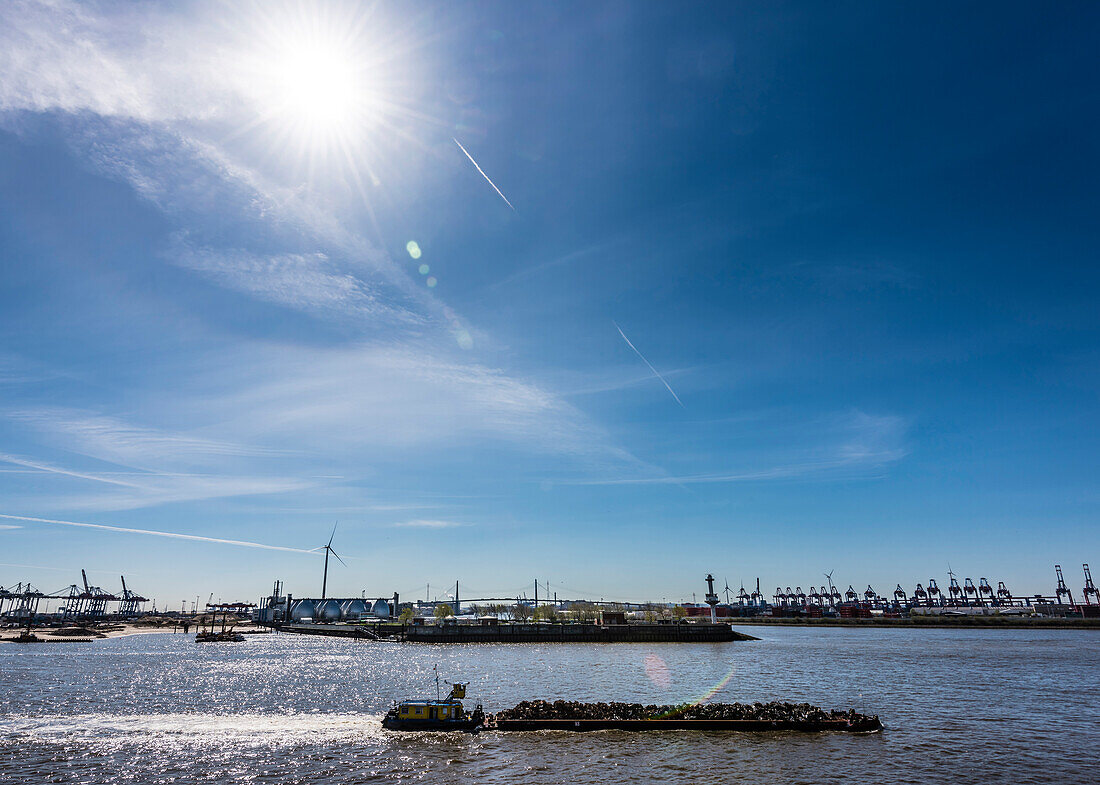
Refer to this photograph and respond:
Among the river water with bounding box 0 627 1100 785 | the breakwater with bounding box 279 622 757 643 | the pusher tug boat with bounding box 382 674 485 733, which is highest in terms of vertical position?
the pusher tug boat with bounding box 382 674 485 733

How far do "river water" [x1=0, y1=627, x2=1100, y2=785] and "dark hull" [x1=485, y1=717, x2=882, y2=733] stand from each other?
1.72 meters

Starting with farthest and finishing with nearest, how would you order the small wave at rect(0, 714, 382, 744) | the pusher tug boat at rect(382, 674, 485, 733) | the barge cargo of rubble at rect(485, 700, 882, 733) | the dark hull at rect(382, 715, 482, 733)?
the pusher tug boat at rect(382, 674, 485, 733), the dark hull at rect(382, 715, 482, 733), the barge cargo of rubble at rect(485, 700, 882, 733), the small wave at rect(0, 714, 382, 744)

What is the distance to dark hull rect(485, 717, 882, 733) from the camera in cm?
5300

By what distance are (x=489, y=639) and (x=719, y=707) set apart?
135m

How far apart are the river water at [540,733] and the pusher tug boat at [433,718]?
4.96 feet

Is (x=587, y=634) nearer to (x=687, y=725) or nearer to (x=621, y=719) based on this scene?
(x=621, y=719)

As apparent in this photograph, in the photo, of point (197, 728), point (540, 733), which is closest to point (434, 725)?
point (540, 733)

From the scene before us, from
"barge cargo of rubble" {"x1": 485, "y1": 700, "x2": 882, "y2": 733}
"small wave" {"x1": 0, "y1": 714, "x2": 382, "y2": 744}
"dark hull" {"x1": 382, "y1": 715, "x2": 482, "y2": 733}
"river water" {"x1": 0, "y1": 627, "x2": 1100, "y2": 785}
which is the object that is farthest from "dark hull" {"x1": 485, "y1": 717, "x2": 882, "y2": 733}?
"small wave" {"x1": 0, "y1": 714, "x2": 382, "y2": 744}

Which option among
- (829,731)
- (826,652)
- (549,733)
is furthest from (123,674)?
(826,652)

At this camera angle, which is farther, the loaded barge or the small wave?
the loaded barge

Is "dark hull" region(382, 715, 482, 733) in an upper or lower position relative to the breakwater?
upper

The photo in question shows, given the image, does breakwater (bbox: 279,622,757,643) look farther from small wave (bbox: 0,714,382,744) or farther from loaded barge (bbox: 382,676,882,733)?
loaded barge (bbox: 382,676,882,733)

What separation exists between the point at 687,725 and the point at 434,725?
925 inches

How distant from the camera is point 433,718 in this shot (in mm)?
54844
